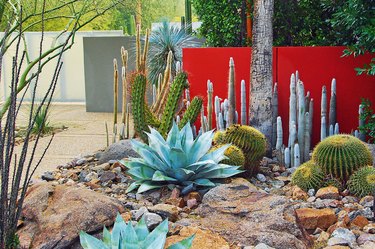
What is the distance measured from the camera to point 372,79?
8422 mm

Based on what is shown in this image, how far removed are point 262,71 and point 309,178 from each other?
2340 mm

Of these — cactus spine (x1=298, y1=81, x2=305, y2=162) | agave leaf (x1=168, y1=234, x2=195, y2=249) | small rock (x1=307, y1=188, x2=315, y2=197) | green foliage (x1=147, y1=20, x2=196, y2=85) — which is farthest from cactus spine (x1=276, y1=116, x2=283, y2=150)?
green foliage (x1=147, y1=20, x2=196, y2=85)

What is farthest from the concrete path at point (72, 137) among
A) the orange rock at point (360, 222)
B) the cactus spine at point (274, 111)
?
the orange rock at point (360, 222)

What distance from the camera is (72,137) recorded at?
36.8 feet

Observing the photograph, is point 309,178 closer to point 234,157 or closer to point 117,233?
point 234,157

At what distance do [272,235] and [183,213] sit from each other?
0.93 meters

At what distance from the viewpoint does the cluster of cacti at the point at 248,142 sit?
648cm

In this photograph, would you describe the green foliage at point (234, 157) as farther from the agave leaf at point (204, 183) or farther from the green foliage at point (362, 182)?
the green foliage at point (362, 182)

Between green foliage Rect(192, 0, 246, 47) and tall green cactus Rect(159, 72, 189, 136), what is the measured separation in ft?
10.3

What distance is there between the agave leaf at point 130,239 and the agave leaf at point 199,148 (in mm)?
2149

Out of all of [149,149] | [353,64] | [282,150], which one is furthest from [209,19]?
[149,149]

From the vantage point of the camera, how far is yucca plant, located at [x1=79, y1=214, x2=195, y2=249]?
3.65 meters

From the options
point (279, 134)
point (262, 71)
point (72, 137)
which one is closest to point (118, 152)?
point (279, 134)

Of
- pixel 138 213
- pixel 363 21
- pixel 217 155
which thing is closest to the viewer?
pixel 138 213
